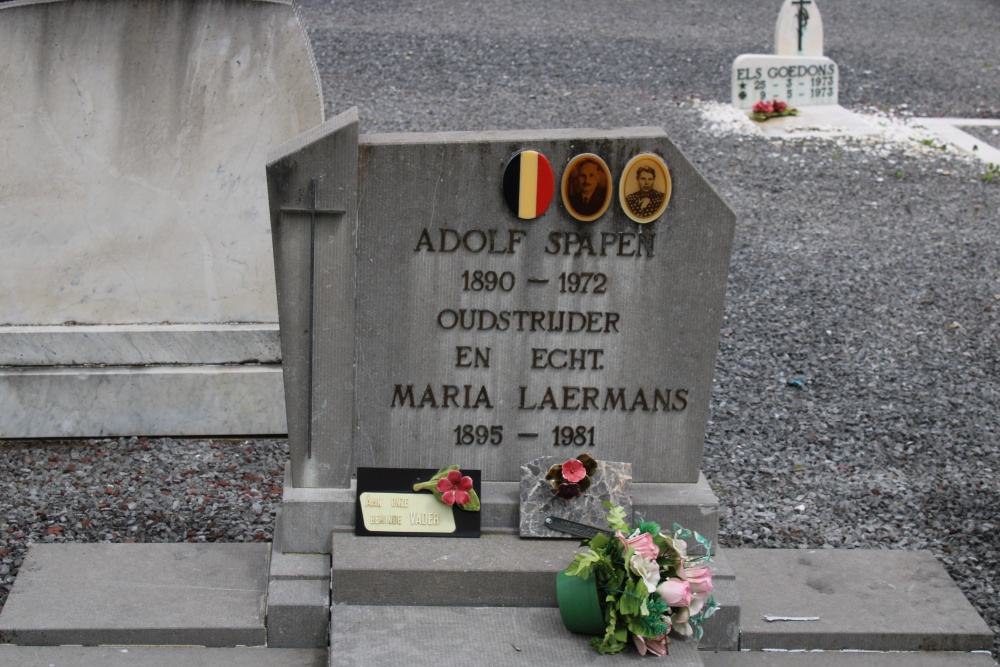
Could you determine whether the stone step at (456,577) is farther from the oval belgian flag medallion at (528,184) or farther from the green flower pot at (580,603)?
the oval belgian flag medallion at (528,184)

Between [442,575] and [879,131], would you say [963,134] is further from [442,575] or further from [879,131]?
[442,575]

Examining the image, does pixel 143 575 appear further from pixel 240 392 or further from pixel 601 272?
pixel 601 272

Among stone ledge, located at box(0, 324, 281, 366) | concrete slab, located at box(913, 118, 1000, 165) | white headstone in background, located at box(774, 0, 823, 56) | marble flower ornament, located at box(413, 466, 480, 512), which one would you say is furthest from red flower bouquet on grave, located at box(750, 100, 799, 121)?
marble flower ornament, located at box(413, 466, 480, 512)

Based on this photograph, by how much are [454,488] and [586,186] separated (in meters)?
1.10

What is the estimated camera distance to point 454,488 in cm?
410

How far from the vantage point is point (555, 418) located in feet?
13.7

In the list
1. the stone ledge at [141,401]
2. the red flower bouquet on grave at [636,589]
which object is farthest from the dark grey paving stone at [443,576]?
the stone ledge at [141,401]

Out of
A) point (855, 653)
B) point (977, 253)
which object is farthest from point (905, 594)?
point (977, 253)

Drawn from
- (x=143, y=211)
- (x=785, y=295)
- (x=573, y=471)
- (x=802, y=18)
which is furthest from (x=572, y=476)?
(x=802, y=18)

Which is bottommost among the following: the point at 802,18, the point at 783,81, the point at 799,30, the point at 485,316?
the point at 485,316

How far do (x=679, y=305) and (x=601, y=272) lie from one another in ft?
0.95

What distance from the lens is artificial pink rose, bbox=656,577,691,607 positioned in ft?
12.0

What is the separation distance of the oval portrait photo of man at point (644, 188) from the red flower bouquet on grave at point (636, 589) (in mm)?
966

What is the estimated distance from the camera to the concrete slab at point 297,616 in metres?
3.93
